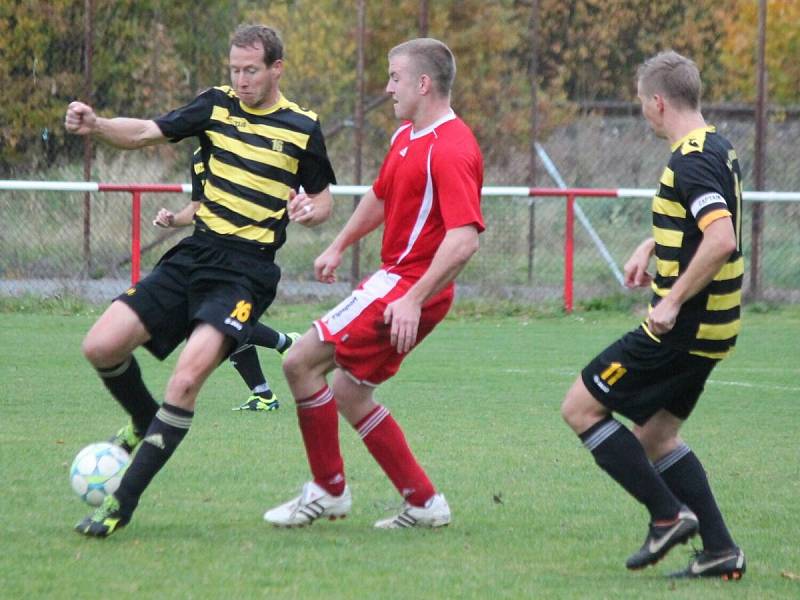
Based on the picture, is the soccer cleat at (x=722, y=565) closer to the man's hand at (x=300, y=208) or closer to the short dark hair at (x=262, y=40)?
the man's hand at (x=300, y=208)

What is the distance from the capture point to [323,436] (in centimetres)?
567

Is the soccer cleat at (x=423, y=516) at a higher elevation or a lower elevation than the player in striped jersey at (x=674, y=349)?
lower

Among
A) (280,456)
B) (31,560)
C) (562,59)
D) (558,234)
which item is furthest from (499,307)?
(31,560)

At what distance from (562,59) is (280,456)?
14106mm

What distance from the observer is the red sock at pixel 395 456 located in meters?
5.69

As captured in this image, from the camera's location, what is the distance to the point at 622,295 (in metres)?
16.0

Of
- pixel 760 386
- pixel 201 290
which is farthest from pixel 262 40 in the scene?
pixel 760 386

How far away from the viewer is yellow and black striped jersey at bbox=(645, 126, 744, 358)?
4688 millimetres

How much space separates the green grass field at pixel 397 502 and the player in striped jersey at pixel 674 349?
0.22 meters

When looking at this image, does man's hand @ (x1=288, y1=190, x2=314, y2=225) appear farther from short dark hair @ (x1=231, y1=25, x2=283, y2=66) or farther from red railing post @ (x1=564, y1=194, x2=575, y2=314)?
red railing post @ (x1=564, y1=194, x2=575, y2=314)

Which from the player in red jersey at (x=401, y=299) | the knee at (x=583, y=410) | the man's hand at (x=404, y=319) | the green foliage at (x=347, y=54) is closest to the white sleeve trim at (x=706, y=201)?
the knee at (x=583, y=410)

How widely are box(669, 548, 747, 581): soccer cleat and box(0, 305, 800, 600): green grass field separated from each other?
0.22 ft

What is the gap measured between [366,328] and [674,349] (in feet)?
4.20

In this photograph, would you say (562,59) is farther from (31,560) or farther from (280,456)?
(31,560)
